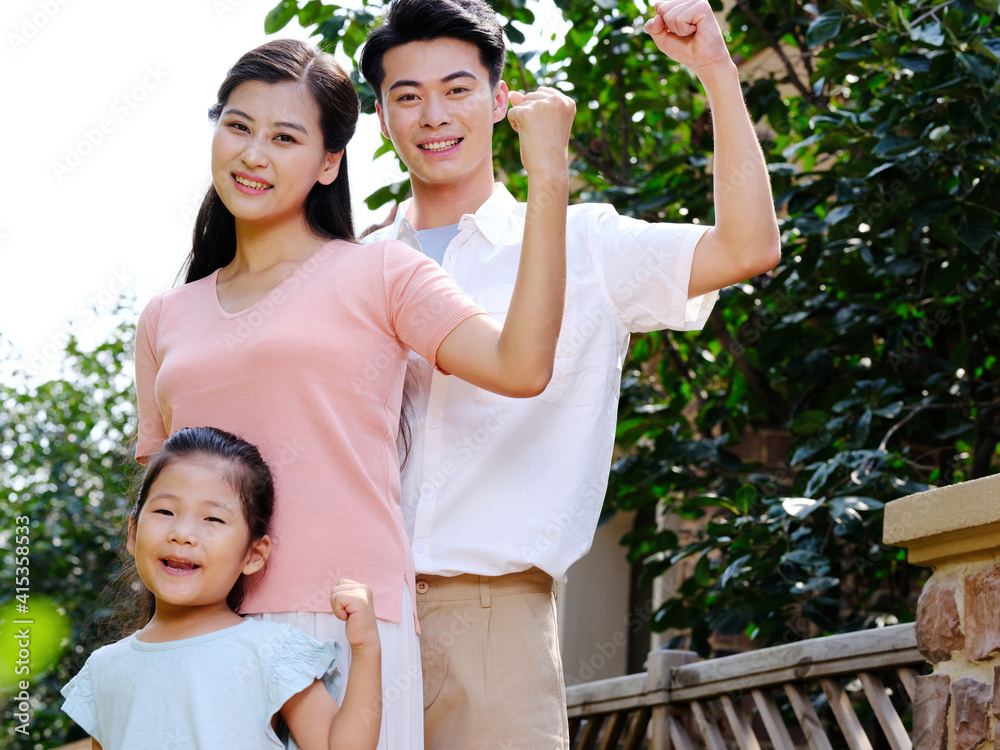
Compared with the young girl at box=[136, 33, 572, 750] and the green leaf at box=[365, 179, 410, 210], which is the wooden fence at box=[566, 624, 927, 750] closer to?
the young girl at box=[136, 33, 572, 750]

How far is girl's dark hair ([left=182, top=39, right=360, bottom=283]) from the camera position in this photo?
63.1 inches

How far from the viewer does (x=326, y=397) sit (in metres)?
1.44

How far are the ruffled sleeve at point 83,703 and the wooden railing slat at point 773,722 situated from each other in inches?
67.1

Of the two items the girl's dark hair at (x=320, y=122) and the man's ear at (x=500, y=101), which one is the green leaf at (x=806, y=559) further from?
the girl's dark hair at (x=320, y=122)

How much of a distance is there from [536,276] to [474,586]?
0.50 metres

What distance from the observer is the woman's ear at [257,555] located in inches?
56.0

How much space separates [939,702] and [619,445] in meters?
1.88

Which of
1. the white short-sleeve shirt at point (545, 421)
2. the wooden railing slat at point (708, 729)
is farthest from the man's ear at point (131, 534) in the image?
Answer: the wooden railing slat at point (708, 729)

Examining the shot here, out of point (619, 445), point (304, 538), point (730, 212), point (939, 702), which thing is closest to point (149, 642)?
point (304, 538)

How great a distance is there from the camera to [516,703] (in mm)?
1597

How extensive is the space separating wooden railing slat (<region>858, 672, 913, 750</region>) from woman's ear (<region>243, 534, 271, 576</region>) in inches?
58.8

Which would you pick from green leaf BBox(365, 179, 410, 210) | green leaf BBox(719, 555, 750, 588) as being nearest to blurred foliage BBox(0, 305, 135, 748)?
green leaf BBox(365, 179, 410, 210)

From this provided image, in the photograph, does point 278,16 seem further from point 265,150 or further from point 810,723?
point 810,723

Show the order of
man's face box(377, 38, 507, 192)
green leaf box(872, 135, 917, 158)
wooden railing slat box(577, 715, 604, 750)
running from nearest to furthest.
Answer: man's face box(377, 38, 507, 192), green leaf box(872, 135, 917, 158), wooden railing slat box(577, 715, 604, 750)
